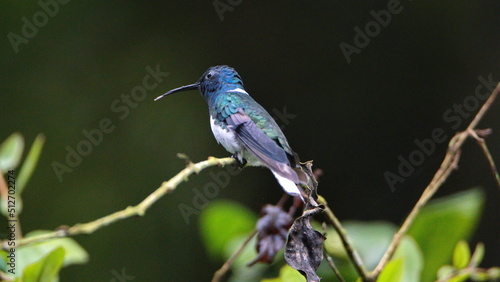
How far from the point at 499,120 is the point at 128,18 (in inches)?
113

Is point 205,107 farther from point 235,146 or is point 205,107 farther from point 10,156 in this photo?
point 10,156

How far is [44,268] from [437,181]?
2.81 feet

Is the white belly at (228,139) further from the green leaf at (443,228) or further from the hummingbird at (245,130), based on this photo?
the green leaf at (443,228)

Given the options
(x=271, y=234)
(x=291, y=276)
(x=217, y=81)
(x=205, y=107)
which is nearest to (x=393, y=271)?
(x=291, y=276)

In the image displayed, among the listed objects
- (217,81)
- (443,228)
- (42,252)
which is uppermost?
(217,81)

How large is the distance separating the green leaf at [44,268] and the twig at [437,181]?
2.00 feet

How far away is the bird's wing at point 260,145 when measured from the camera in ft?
4.19

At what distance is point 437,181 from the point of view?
129 cm

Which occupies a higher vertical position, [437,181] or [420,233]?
[437,181]

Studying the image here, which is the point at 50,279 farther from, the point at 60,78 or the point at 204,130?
the point at 60,78

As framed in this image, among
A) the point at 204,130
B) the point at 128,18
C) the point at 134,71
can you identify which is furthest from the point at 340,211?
the point at 128,18

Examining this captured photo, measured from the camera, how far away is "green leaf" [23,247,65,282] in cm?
90

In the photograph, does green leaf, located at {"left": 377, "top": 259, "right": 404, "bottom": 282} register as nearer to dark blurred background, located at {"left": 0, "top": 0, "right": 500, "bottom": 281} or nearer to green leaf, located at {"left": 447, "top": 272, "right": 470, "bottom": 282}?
green leaf, located at {"left": 447, "top": 272, "right": 470, "bottom": 282}

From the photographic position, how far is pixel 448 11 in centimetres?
371
